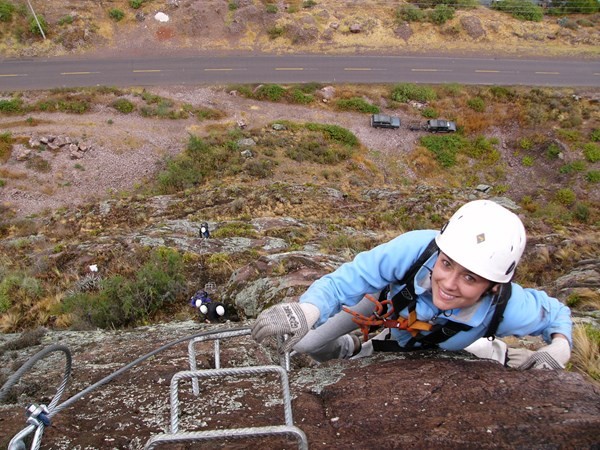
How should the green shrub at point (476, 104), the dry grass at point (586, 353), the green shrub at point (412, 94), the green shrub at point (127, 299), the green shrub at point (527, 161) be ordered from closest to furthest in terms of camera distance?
1. the dry grass at point (586, 353)
2. the green shrub at point (127, 299)
3. the green shrub at point (527, 161)
4. the green shrub at point (476, 104)
5. the green shrub at point (412, 94)

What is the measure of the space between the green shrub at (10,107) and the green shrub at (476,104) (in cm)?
2716

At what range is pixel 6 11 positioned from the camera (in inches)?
1225

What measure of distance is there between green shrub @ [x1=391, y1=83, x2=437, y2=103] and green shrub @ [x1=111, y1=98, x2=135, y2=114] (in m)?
16.3

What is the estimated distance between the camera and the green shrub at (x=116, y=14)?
106 feet

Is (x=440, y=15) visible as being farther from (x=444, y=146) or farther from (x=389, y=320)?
(x=389, y=320)

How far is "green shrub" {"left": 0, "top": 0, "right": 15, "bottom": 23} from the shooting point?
31031mm

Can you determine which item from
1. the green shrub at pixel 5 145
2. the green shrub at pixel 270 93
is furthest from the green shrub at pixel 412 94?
the green shrub at pixel 5 145

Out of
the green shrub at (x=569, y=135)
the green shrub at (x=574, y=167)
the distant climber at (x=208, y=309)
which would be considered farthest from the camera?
the green shrub at (x=569, y=135)

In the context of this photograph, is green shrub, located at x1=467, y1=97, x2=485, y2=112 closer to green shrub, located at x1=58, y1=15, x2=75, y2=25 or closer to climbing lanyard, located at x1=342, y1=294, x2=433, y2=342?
climbing lanyard, located at x1=342, y1=294, x2=433, y2=342

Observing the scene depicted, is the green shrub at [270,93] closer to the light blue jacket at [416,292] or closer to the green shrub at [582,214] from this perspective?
the green shrub at [582,214]

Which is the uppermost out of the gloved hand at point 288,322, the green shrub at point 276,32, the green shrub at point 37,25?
the green shrub at point 37,25

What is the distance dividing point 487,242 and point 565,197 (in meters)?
22.2

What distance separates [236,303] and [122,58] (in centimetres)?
2883

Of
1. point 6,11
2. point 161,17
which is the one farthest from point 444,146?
point 6,11
